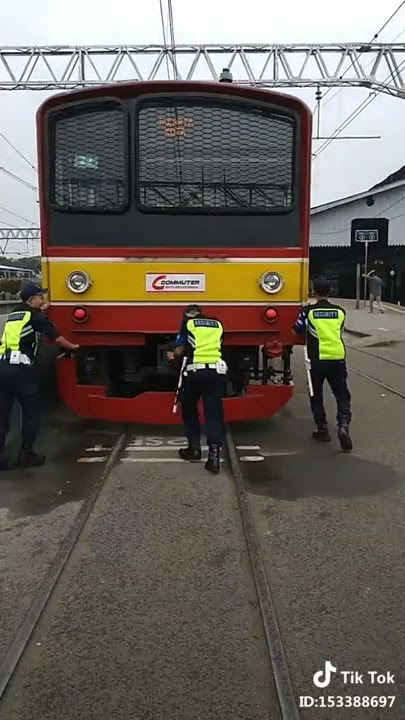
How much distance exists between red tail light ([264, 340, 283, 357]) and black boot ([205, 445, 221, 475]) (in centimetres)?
138

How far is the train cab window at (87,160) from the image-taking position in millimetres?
7062

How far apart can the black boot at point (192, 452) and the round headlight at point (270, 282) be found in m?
1.72

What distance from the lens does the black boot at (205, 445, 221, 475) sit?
6183mm

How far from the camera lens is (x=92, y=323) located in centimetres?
716

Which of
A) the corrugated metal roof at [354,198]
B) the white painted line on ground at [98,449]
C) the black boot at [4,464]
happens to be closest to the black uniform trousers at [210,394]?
the white painted line on ground at [98,449]

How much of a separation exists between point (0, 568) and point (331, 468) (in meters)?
3.24

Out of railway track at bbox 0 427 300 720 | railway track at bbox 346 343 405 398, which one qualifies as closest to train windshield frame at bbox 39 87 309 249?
railway track at bbox 0 427 300 720

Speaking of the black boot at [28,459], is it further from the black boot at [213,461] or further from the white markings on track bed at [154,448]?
the black boot at [213,461]

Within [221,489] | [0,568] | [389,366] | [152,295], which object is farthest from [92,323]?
[389,366]

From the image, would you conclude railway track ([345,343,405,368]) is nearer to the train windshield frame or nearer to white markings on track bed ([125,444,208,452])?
the train windshield frame

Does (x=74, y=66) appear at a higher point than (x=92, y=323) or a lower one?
higher

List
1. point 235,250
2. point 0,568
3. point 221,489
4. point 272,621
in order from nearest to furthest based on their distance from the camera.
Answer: point 272,621 → point 0,568 → point 221,489 → point 235,250

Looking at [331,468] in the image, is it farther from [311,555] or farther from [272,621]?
[272,621]

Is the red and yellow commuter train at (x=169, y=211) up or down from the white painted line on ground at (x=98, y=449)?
up
